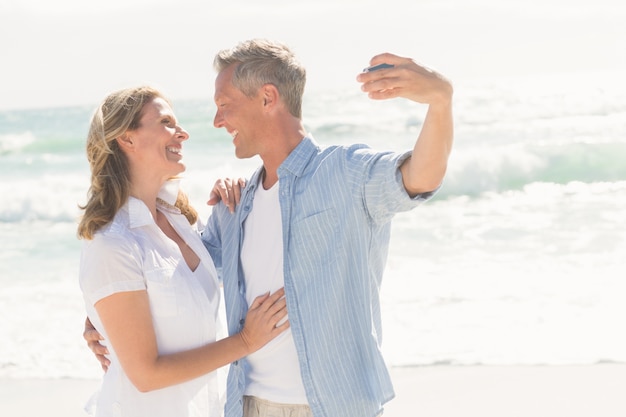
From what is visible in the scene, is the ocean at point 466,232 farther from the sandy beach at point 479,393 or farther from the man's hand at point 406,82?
the man's hand at point 406,82

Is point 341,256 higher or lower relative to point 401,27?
lower

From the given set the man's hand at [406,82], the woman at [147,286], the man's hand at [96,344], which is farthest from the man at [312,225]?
the man's hand at [96,344]

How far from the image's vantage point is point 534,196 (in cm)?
1489

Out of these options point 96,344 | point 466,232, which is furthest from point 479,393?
point 466,232

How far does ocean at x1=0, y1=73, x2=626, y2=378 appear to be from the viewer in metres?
6.85

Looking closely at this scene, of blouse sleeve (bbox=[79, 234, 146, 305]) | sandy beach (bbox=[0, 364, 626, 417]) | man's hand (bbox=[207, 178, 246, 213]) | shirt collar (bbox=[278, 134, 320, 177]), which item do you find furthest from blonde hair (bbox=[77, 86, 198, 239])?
sandy beach (bbox=[0, 364, 626, 417])

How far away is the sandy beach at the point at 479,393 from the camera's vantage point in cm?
541

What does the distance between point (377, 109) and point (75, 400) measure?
18484 millimetres

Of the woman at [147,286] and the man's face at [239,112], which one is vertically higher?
the man's face at [239,112]

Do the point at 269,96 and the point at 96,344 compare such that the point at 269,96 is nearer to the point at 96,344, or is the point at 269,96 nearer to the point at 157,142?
the point at 157,142

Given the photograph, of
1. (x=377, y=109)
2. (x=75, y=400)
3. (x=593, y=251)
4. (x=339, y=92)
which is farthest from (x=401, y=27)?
(x=75, y=400)

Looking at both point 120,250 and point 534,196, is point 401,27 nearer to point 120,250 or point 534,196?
point 534,196

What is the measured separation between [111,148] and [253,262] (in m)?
0.57

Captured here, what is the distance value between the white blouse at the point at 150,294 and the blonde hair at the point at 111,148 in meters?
0.05
